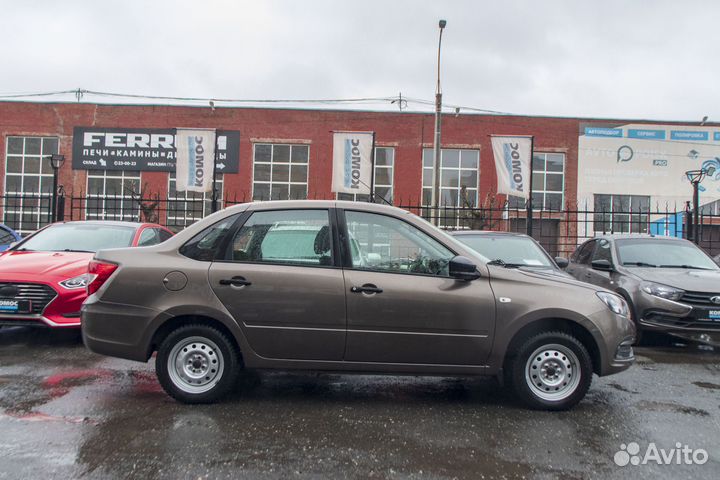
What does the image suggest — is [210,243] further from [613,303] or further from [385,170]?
[385,170]

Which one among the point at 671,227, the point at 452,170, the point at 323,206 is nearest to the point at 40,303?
the point at 323,206

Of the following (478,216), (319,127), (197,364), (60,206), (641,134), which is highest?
(641,134)

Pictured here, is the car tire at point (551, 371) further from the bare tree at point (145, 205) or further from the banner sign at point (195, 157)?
the banner sign at point (195, 157)

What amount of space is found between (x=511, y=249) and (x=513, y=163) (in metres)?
6.73

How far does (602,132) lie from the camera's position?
88.3ft

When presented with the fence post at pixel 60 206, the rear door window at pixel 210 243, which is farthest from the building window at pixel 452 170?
the rear door window at pixel 210 243

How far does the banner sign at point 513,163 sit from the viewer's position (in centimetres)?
1273

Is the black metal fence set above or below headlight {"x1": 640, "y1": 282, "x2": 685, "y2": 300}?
above

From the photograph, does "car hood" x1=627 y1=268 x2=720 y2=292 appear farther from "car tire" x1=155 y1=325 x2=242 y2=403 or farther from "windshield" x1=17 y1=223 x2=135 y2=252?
"windshield" x1=17 y1=223 x2=135 y2=252

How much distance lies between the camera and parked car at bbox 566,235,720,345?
20.1 ft

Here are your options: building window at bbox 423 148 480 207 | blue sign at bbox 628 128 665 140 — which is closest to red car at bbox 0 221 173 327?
building window at bbox 423 148 480 207

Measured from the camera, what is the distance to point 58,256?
6164mm

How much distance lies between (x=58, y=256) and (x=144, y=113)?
23304 millimetres

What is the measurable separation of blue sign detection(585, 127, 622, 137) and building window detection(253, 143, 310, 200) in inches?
591
